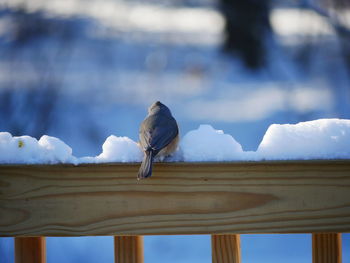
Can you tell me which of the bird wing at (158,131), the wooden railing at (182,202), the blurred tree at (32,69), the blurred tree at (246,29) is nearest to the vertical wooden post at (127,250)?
the wooden railing at (182,202)

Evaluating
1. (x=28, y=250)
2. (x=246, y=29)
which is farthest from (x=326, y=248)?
(x=246, y=29)

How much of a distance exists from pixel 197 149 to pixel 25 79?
1.55m

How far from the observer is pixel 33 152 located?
5.46ft

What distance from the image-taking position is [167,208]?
1614 millimetres

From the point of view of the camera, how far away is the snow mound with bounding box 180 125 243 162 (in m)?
1.61

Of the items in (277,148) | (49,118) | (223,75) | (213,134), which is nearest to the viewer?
(277,148)

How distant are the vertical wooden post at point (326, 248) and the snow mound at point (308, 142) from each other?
0.71 feet

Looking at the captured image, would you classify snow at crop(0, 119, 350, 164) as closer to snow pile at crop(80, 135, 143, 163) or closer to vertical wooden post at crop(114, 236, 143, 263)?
snow pile at crop(80, 135, 143, 163)

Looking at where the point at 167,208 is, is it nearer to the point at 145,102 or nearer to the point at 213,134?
the point at 213,134

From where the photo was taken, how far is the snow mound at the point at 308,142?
1.59 m

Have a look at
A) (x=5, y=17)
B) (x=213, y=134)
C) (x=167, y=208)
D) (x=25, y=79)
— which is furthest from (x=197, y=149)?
(x=5, y=17)

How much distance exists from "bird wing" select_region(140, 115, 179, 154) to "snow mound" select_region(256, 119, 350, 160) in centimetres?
42

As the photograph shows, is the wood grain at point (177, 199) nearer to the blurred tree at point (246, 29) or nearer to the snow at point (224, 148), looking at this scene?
the snow at point (224, 148)

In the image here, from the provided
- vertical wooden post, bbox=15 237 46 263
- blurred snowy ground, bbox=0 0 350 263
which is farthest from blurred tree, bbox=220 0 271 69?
vertical wooden post, bbox=15 237 46 263
